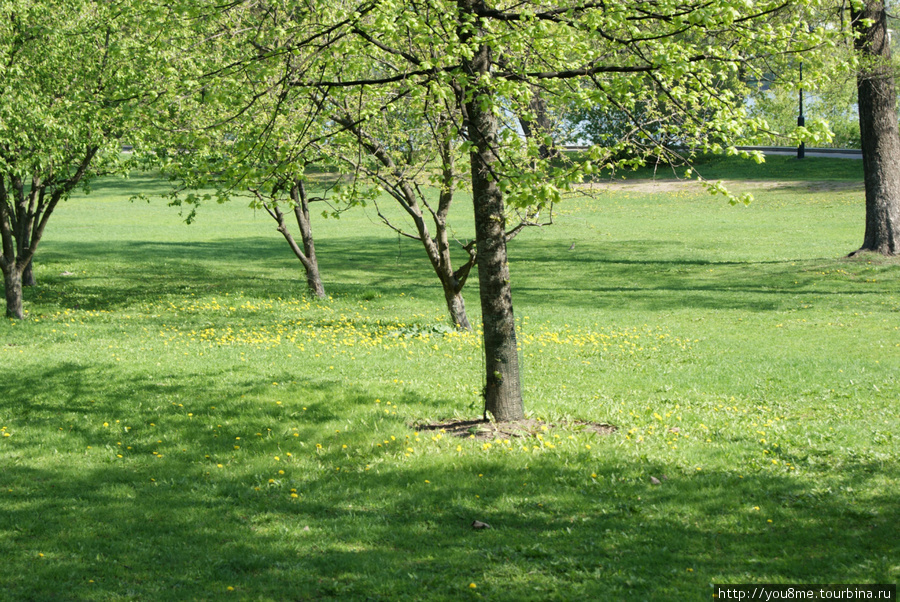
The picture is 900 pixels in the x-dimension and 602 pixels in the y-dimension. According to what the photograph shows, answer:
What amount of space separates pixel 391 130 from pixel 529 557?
28.7ft

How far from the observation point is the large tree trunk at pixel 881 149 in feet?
65.7

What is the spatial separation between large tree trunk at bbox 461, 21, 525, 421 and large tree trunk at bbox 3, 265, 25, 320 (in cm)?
1167

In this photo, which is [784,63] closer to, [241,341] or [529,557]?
[529,557]

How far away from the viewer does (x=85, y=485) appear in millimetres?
6418

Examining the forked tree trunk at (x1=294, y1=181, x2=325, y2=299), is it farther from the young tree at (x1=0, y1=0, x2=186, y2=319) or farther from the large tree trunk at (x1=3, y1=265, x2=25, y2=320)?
the large tree trunk at (x1=3, y1=265, x2=25, y2=320)

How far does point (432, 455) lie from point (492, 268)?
1.82m

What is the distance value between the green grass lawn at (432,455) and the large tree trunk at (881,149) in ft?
12.0

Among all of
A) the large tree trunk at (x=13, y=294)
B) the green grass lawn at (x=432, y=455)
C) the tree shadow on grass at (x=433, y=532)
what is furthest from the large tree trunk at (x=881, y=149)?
the large tree trunk at (x=13, y=294)

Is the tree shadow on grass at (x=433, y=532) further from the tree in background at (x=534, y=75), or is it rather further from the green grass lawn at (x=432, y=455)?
the tree in background at (x=534, y=75)

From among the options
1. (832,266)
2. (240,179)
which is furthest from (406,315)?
(832,266)

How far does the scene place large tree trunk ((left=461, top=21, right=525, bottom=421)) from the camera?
7086mm

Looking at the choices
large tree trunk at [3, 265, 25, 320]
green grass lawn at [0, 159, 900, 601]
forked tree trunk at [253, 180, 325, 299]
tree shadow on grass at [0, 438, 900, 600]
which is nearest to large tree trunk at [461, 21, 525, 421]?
green grass lawn at [0, 159, 900, 601]

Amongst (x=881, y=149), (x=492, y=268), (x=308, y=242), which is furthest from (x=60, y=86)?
(x=881, y=149)

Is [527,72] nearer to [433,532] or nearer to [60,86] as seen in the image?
[433,532]
